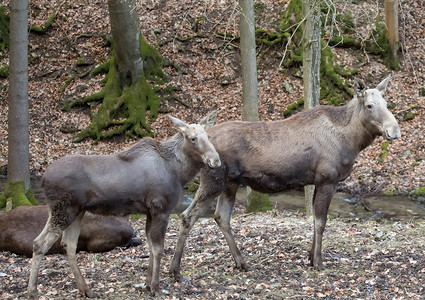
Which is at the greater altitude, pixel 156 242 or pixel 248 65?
pixel 248 65

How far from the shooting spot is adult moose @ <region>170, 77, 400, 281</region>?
24.0ft

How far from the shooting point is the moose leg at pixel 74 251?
636cm

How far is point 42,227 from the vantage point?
860 centimetres

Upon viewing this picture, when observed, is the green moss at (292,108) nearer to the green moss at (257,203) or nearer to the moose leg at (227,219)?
the green moss at (257,203)

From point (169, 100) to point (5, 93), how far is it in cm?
634

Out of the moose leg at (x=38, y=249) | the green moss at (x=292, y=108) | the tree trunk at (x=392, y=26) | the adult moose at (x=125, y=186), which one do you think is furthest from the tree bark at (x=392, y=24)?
the moose leg at (x=38, y=249)

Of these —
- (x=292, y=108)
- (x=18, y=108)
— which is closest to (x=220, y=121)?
(x=292, y=108)

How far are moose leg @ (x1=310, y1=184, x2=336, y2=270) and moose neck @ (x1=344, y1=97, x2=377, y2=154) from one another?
80cm

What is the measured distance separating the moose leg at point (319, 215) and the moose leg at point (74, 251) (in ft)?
10.6

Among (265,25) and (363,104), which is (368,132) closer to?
(363,104)

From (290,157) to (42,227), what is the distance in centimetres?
436

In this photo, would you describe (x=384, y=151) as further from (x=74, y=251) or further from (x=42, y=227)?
(x=74, y=251)

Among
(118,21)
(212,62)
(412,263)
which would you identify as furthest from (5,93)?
(412,263)

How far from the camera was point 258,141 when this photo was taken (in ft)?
24.8
